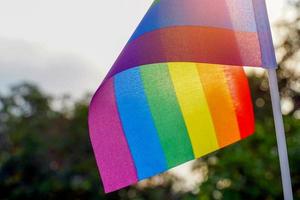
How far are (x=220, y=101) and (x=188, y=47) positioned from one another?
519mm

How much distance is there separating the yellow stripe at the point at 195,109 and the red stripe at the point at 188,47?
A: 1.29 ft

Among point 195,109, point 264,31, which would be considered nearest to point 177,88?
point 195,109

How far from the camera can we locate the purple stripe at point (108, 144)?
489cm

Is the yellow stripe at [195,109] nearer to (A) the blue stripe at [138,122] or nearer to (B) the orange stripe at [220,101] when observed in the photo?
(B) the orange stripe at [220,101]

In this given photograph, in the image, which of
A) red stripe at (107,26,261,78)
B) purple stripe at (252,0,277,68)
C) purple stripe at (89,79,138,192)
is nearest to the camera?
purple stripe at (252,0,277,68)

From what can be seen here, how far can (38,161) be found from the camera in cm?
2116

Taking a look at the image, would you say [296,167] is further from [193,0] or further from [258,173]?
[193,0]

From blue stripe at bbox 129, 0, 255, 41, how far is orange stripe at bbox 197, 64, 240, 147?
1.47 ft

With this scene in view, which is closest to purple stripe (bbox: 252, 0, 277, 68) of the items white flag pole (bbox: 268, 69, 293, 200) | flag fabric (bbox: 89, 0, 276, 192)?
flag fabric (bbox: 89, 0, 276, 192)

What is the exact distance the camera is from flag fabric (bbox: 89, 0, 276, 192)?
4.71 meters

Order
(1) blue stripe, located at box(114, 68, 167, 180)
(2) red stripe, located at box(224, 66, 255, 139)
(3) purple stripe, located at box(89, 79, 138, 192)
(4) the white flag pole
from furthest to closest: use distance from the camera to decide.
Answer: (2) red stripe, located at box(224, 66, 255, 139), (1) blue stripe, located at box(114, 68, 167, 180), (3) purple stripe, located at box(89, 79, 138, 192), (4) the white flag pole

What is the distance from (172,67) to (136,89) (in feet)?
0.83

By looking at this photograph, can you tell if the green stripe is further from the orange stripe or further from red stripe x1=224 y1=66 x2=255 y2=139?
red stripe x1=224 y1=66 x2=255 y2=139

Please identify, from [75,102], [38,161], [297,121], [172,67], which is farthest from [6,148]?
[172,67]
